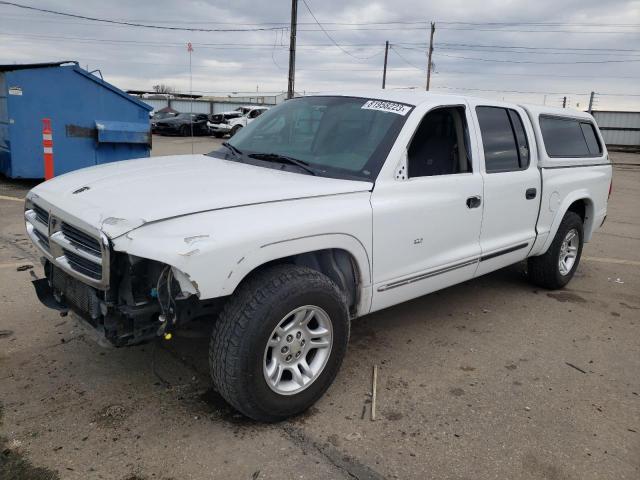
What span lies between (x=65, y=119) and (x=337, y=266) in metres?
8.43

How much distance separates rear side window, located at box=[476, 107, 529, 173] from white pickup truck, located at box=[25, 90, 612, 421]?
2 cm

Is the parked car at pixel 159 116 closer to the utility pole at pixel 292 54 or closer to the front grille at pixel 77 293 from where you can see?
the utility pole at pixel 292 54

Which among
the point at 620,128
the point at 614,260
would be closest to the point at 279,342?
the point at 614,260

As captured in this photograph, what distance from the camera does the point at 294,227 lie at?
9.05 ft

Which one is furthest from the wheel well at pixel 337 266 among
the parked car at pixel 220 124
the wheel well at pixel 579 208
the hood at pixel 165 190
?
the parked car at pixel 220 124

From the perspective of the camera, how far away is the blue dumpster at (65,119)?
30.6 feet

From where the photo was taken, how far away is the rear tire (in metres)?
5.20

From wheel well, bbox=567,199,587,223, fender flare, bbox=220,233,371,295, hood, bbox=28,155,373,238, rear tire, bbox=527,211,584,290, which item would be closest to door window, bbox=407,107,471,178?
hood, bbox=28,155,373,238

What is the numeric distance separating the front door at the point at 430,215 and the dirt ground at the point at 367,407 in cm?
58

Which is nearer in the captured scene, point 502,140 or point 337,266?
point 337,266

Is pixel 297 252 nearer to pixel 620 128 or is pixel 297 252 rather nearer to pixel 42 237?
pixel 42 237

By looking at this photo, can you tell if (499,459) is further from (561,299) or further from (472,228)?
(561,299)

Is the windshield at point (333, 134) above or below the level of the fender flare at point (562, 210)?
above

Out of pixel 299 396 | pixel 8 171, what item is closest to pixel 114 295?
pixel 299 396
